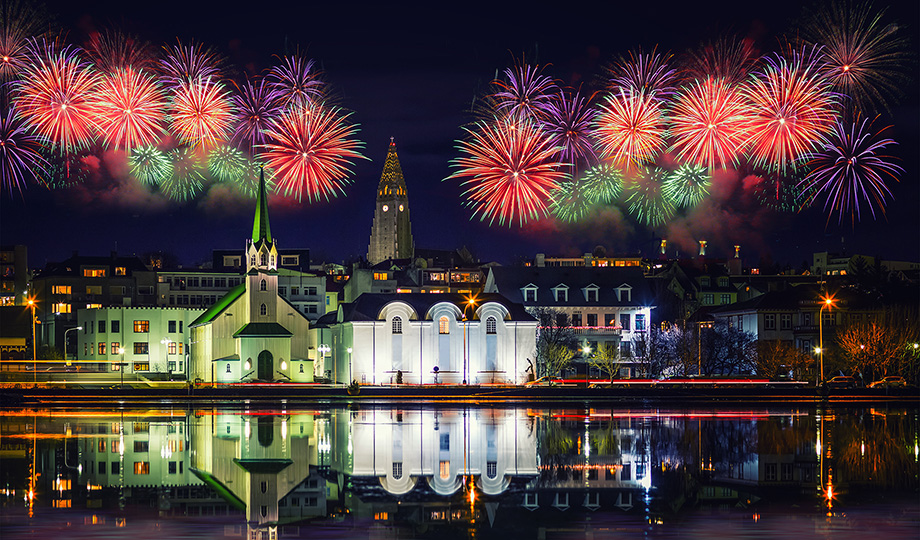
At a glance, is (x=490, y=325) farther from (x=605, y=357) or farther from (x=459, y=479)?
(x=459, y=479)

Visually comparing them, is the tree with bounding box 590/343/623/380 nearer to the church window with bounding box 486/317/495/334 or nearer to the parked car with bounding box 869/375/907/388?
the church window with bounding box 486/317/495/334

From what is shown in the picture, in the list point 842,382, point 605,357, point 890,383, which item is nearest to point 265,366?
point 605,357

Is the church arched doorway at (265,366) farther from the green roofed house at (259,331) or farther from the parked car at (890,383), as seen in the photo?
the parked car at (890,383)

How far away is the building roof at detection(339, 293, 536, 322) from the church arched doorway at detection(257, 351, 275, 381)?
9.39m

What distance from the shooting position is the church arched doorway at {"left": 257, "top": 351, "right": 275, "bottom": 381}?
103 m

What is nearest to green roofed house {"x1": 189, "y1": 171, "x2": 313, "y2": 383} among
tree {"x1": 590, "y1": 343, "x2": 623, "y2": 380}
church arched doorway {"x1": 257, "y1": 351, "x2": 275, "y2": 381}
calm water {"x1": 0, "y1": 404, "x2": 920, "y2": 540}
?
church arched doorway {"x1": 257, "y1": 351, "x2": 275, "y2": 381}

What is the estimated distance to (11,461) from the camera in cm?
3678

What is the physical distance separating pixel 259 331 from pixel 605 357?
33.3m

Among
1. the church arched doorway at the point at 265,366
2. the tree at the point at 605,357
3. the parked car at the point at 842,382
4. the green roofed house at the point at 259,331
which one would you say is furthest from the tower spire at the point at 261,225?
the parked car at the point at 842,382

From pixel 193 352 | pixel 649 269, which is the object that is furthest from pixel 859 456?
pixel 649 269

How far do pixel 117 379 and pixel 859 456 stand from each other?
81.9 m

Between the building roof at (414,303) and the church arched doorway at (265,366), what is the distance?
9.39 meters

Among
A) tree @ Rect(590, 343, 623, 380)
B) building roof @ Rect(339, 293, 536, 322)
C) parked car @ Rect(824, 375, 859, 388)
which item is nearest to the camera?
parked car @ Rect(824, 375, 859, 388)

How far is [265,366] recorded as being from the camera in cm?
10319
